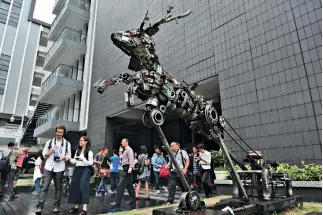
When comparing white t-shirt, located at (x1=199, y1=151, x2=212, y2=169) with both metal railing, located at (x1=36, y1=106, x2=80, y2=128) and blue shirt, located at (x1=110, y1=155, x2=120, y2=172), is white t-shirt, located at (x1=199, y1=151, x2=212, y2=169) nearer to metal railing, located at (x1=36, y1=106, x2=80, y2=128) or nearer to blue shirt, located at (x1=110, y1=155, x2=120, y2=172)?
blue shirt, located at (x1=110, y1=155, x2=120, y2=172)

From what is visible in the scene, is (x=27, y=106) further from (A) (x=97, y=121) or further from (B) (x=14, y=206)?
(B) (x=14, y=206)

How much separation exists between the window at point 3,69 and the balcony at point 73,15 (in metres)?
11.4

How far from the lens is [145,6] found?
13227 millimetres

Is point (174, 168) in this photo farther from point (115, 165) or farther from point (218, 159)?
point (115, 165)

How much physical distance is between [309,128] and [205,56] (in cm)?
458

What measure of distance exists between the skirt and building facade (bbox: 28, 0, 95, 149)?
1198cm

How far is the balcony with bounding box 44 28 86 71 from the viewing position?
57.1 feet

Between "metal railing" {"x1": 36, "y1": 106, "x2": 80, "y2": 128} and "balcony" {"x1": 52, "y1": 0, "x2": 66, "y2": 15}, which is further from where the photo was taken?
"balcony" {"x1": 52, "y1": 0, "x2": 66, "y2": 15}

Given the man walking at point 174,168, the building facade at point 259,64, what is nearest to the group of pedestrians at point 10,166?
the man walking at point 174,168

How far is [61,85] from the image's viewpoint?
16.5m

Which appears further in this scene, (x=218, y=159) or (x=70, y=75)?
(x=70, y=75)

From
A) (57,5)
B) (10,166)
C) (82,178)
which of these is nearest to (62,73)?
(57,5)

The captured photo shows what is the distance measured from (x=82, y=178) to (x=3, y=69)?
2821cm

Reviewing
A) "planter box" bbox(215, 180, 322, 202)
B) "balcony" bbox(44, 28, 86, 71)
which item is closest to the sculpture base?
"planter box" bbox(215, 180, 322, 202)
